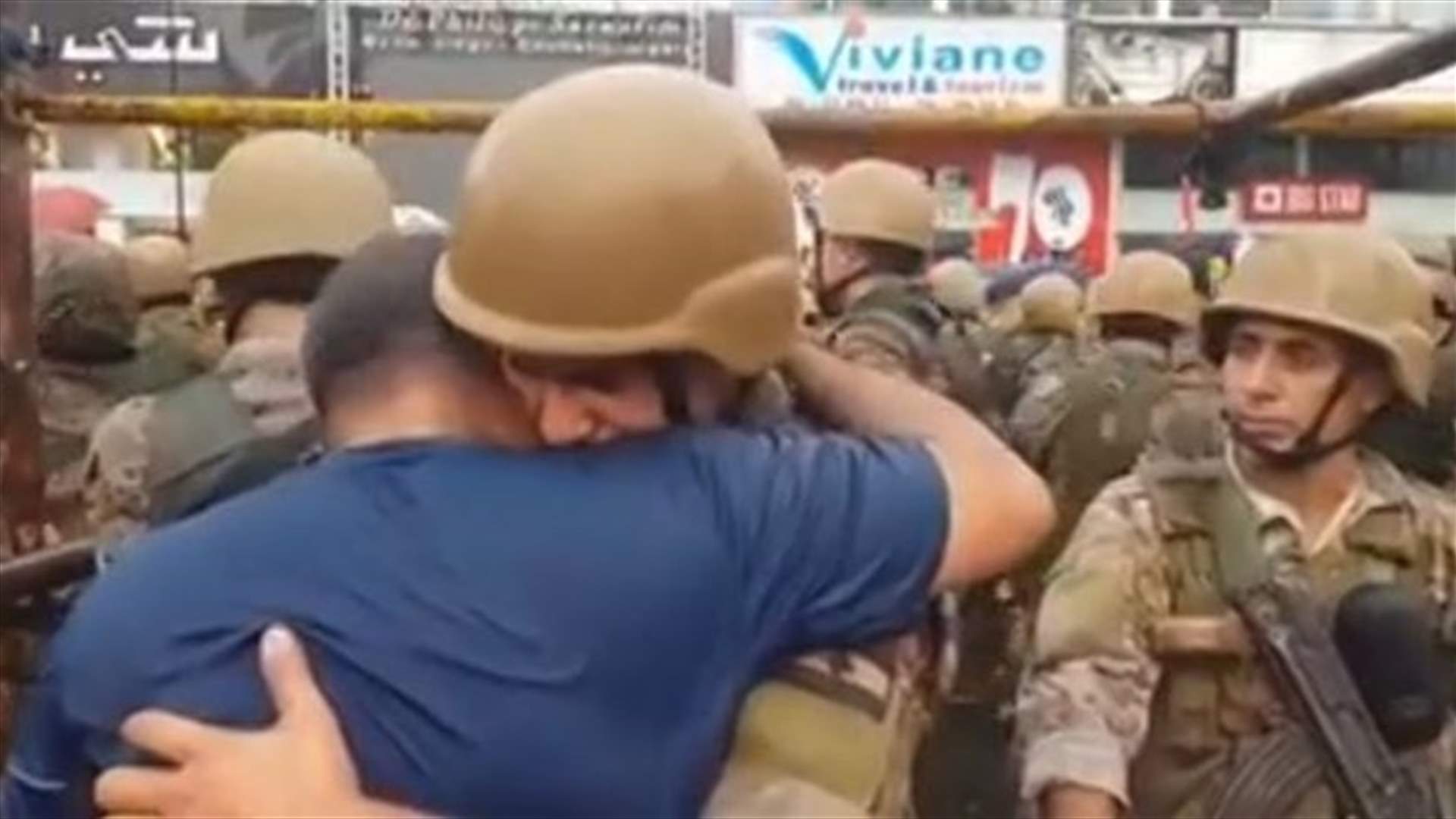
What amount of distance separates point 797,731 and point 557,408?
30 centimetres

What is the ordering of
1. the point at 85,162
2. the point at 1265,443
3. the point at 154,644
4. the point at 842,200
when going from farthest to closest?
the point at 85,162, the point at 842,200, the point at 1265,443, the point at 154,644

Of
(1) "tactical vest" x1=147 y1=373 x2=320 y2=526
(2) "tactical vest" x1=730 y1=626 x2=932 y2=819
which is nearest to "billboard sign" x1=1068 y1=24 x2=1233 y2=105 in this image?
Answer: (1) "tactical vest" x1=147 y1=373 x2=320 y2=526

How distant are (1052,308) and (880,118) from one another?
530 centimetres

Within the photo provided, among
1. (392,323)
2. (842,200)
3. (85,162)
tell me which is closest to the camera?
(392,323)

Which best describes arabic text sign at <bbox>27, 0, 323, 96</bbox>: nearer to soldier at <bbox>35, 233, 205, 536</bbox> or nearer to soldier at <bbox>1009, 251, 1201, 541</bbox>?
soldier at <bbox>1009, 251, 1201, 541</bbox>

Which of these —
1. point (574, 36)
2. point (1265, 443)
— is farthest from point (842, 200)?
point (574, 36)

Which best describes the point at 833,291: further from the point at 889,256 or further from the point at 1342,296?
the point at 1342,296

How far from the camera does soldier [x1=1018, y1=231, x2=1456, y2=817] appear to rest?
3.75 meters

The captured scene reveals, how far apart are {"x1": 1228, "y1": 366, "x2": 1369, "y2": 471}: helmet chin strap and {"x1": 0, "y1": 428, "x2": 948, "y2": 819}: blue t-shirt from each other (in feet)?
6.36

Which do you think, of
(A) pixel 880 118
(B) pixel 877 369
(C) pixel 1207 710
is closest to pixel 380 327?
(B) pixel 877 369

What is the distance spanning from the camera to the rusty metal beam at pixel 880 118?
4504mm

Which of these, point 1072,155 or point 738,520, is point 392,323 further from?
point 1072,155

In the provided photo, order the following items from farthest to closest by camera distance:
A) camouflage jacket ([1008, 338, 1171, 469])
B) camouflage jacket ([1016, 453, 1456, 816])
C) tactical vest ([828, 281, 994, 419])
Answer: camouflage jacket ([1008, 338, 1171, 469]) → tactical vest ([828, 281, 994, 419]) → camouflage jacket ([1016, 453, 1456, 816])

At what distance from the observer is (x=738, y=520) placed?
221 centimetres
